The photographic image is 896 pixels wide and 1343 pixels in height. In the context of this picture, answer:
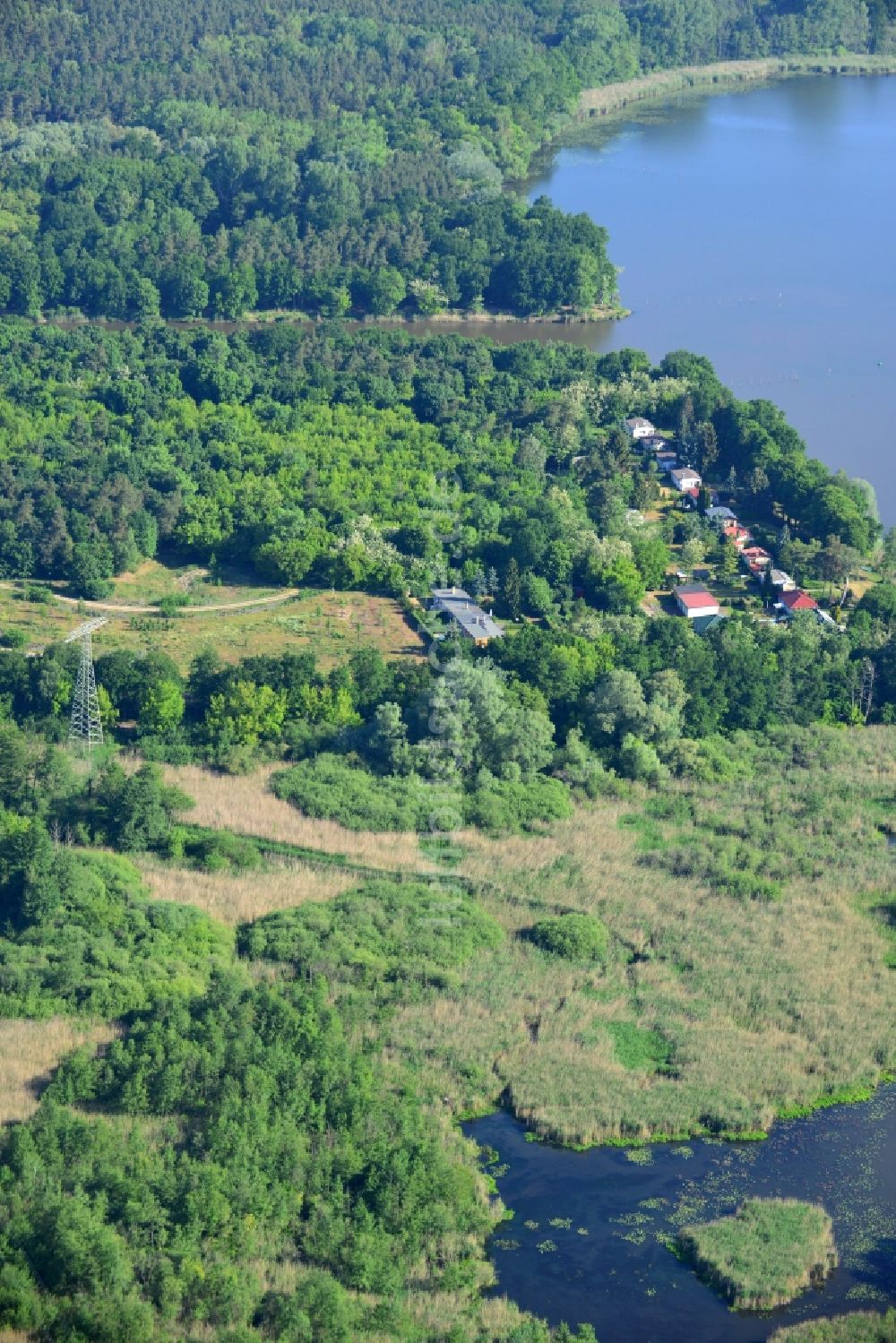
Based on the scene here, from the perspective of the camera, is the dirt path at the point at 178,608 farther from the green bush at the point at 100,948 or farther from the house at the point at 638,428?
the house at the point at 638,428

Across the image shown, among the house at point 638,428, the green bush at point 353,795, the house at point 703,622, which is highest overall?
the house at point 638,428

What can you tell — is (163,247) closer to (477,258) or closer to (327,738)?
(477,258)

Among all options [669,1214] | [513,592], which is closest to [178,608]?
[513,592]

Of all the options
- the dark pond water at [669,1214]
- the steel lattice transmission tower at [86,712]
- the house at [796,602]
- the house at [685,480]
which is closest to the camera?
the dark pond water at [669,1214]

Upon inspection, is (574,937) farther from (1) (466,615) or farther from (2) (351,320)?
(2) (351,320)

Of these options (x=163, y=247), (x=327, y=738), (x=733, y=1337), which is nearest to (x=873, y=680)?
(x=327, y=738)

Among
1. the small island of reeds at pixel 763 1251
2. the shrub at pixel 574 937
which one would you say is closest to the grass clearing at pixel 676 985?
the shrub at pixel 574 937
